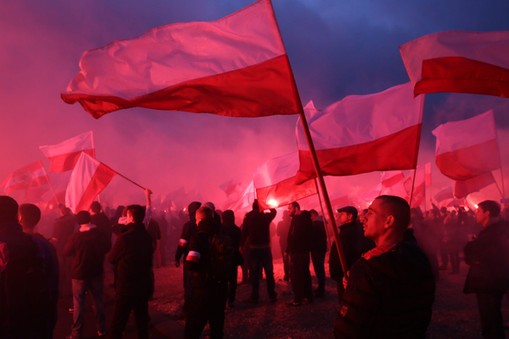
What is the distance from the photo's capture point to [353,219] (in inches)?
212

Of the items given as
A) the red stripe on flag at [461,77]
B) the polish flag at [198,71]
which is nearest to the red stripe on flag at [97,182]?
the polish flag at [198,71]

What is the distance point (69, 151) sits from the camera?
13.1 meters

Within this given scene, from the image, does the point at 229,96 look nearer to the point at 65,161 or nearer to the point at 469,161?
the point at 469,161

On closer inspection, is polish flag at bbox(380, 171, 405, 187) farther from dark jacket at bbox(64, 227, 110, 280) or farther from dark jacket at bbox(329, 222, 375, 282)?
dark jacket at bbox(64, 227, 110, 280)

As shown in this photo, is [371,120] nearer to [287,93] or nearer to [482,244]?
[482,244]

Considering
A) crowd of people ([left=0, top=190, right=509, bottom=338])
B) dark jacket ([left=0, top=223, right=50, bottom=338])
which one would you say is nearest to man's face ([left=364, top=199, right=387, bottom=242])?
crowd of people ([left=0, top=190, right=509, bottom=338])

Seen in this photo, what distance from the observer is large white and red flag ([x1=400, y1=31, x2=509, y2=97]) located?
3.90m

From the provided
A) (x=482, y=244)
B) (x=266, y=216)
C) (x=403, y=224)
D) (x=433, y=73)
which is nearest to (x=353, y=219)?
(x=482, y=244)

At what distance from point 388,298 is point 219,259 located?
8.81 ft

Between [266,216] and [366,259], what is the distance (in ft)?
21.4

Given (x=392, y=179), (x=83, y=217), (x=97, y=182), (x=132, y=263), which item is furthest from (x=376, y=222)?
(x=392, y=179)

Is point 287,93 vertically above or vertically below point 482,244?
above

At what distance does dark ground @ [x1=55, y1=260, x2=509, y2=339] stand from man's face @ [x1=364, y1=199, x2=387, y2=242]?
4.23m

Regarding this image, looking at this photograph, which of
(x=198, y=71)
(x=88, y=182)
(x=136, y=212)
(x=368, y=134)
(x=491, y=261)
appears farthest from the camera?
(x=88, y=182)
